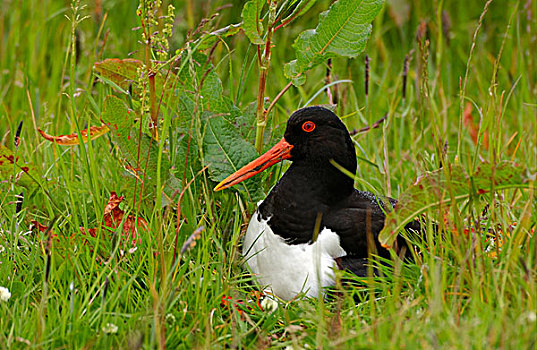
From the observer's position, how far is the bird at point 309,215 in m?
2.70

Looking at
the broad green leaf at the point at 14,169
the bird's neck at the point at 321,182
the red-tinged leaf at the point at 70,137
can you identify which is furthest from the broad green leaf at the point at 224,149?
the broad green leaf at the point at 14,169

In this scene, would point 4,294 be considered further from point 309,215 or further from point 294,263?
point 309,215

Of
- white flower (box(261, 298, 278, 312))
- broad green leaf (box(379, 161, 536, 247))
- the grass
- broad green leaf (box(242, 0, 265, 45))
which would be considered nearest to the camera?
the grass

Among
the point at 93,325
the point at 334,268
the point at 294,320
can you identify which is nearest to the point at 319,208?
the point at 334,268

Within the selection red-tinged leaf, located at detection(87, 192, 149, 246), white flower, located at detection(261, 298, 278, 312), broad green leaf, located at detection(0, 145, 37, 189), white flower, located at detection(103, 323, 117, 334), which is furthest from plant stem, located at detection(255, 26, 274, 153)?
white flower, located at detection(103, 323, 117, 334)

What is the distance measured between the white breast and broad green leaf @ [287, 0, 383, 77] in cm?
72

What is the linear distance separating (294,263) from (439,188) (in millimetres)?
703

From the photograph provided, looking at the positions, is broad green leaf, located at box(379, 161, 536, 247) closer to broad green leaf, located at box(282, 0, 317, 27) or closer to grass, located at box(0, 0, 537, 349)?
grass, located at box(0, 0, 537, 349)

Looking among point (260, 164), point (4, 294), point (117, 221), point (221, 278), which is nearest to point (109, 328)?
point (4, 294)

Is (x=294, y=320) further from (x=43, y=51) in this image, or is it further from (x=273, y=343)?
(x=43, y=51)

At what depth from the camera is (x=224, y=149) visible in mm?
2889

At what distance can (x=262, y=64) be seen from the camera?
2.78 m

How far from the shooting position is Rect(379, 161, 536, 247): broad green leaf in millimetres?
2271

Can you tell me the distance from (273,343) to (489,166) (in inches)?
36.7
